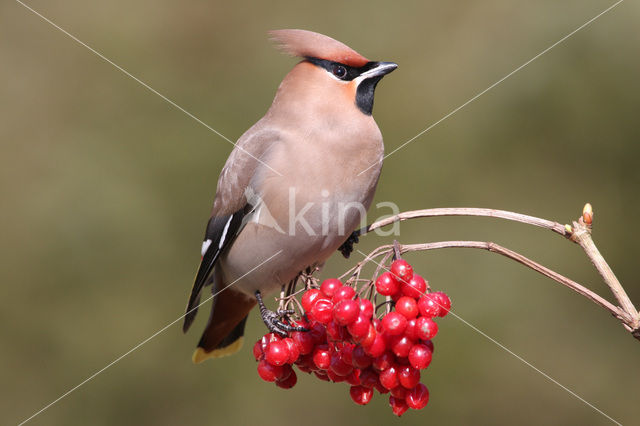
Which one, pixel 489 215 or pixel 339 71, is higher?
pixel 489 215

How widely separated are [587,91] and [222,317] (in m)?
2.57

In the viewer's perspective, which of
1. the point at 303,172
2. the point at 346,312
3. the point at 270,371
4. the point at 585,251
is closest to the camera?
the point at 585,251

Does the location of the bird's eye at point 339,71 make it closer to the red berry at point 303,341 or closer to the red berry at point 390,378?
the red berry at point 303,341

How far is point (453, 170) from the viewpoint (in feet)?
14.7

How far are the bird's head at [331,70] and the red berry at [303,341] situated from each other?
0.87m

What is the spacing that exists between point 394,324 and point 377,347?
8 cm

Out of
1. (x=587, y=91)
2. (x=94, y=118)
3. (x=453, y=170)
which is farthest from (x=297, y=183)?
(x=94, y=118)

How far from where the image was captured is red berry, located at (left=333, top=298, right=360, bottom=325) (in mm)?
1738

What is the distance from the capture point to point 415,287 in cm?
180

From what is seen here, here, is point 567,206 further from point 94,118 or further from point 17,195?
point 17,195

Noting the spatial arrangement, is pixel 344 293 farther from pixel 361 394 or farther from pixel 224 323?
pixel 224 323

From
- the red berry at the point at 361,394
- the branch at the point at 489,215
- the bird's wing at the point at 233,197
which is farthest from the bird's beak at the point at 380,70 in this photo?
the red berry at the point at 361,394

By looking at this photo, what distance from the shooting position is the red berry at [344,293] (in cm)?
179

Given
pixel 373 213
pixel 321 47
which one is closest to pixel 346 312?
pixel 321 47
